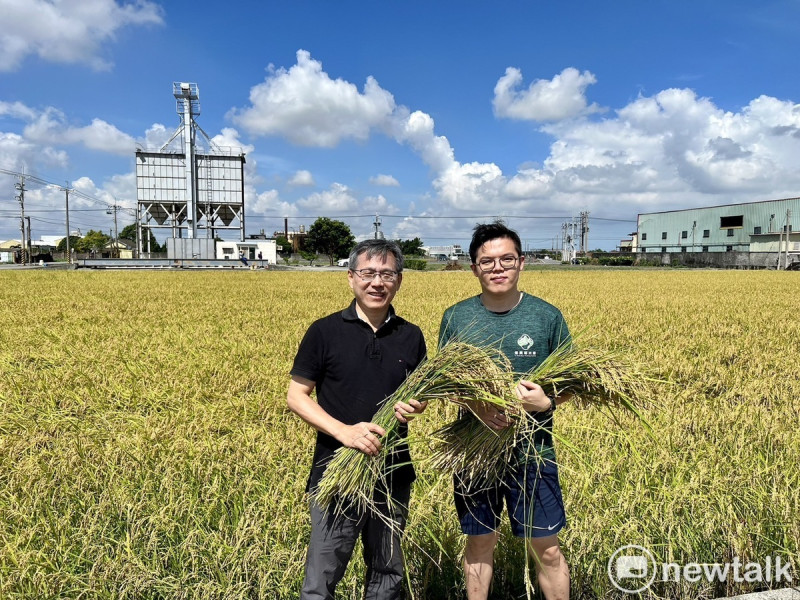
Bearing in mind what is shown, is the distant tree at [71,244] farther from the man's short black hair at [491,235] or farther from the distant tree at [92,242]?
the man's short black hair at [491,235]

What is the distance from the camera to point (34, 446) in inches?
143

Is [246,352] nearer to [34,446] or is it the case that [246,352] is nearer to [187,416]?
[187,416]

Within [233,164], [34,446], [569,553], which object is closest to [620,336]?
[569,553]

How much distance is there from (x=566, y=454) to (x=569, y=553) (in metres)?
1.03

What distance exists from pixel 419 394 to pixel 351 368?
31 cm

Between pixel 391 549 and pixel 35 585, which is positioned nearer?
pixel 391 549

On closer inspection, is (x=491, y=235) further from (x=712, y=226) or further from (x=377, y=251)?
(x=712, y=226)

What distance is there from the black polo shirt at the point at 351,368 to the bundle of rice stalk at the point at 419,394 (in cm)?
10

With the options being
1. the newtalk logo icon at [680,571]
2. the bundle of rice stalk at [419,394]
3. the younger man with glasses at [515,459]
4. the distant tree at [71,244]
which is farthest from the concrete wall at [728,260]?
the distant tree at [71,244]

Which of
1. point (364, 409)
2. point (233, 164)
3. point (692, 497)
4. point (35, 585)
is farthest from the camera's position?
point (233, 164)

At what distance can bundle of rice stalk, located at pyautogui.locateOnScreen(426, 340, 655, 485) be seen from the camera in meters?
2.00

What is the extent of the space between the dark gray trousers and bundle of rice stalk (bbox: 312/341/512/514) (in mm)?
86

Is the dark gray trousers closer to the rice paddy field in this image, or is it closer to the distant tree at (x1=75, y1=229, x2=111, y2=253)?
the rice paddy field

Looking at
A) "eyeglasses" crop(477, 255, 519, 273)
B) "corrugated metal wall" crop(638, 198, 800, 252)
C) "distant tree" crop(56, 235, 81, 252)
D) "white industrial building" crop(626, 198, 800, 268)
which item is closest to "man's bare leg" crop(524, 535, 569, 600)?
"eyeglasses" crop(477, 255, 519, 273)
